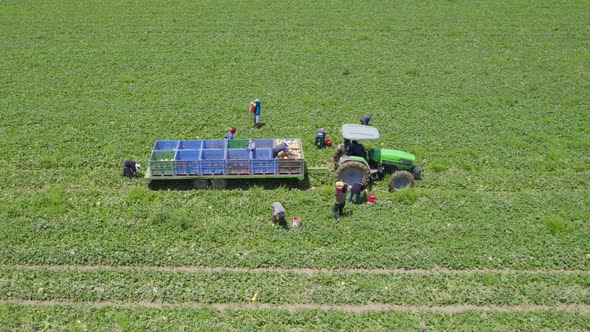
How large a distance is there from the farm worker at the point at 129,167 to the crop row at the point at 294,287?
4.33 meters

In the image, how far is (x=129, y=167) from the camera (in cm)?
1619

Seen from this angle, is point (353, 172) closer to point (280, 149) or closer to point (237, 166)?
point (280, 149)

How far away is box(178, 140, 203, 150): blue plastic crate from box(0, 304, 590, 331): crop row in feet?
21.0

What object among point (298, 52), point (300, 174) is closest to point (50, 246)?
point (300, 174)

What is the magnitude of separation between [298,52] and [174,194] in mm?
13931

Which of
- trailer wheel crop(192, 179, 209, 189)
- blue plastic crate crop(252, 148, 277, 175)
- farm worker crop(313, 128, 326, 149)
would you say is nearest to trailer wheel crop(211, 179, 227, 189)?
trailer wheel crop(192, 179, 209, 189)

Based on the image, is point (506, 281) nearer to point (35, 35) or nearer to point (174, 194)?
point (174, 194)

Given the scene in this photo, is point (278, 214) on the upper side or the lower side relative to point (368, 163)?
lower

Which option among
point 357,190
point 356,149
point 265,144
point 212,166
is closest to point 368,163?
point 356,149

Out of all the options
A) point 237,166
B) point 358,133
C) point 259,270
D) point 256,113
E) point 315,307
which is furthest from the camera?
point 256,113

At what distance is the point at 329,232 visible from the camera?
1398cm

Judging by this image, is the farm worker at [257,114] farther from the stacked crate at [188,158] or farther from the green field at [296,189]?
the stacked crate at [188,158]

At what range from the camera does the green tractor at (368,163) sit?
A: 15523 millimetres

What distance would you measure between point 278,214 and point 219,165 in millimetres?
2680
